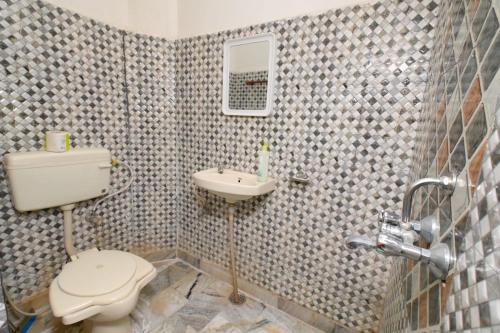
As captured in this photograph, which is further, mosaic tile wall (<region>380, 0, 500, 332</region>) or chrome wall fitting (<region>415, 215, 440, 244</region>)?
chrome wall fitting (<region>415, 215, 440, 244</region>)

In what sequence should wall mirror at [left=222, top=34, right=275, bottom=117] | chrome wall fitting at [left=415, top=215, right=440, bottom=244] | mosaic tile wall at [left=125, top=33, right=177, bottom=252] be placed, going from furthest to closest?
1. mosaic tile wall at [left=125, top=33, right=177, bottom=252]
2. wall mirror at [left=222, top=34, right=275, bottom=117]
3. chrome wall fitting at [left=415, top=215, right=440, bottom=244]

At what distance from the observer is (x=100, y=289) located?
1.11m

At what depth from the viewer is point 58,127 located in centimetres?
144

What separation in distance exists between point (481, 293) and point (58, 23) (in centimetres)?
202

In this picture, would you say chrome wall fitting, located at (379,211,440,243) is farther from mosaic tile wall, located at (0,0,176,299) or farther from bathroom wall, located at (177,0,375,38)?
mosaic tile wall, located at (0,0,176,299)

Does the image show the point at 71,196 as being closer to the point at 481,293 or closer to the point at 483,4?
the point at 481,293

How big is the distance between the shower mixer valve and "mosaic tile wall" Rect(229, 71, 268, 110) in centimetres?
103

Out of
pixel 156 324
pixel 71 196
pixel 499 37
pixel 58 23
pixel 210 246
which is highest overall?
pixel 58 23

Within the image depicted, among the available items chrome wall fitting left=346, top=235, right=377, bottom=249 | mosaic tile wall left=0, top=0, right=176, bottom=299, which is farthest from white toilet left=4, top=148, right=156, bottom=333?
chrome wall fitting left=346, top=235, right=377, bottom=249

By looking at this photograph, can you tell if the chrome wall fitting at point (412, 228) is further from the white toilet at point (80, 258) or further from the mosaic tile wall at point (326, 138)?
the white toilet at point (80, 258)

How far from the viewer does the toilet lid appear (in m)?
1.11

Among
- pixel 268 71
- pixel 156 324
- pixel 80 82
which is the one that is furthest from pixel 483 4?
pixel 156 324

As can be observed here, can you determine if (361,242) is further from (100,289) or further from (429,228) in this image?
(100,289)

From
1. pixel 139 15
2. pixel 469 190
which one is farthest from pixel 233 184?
pixel 139 15
